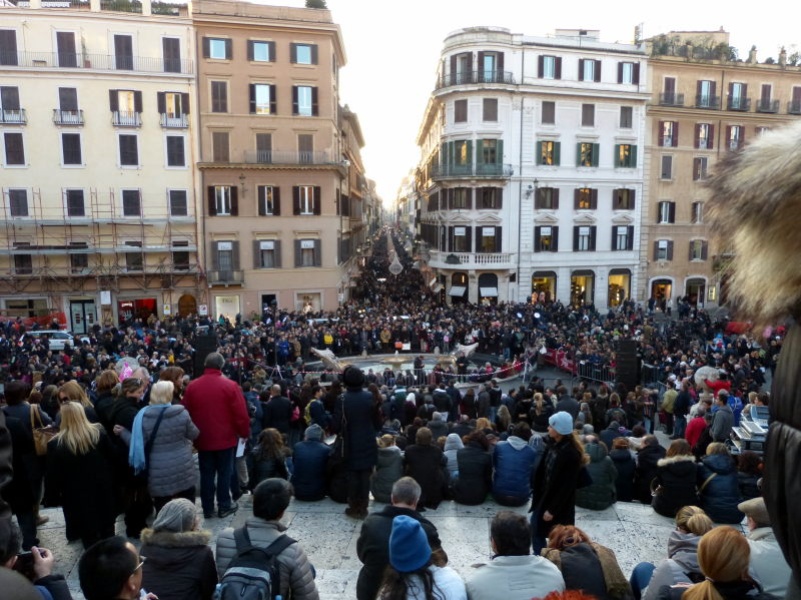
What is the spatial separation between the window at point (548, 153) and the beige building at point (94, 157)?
2111 cm

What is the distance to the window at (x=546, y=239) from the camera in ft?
130

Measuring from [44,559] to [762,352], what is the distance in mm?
23351

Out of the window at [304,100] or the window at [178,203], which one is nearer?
the window at [178,203]

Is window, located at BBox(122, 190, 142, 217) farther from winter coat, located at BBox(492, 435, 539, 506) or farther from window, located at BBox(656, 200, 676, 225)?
window, located at BBox(656, 200, 676, 225)

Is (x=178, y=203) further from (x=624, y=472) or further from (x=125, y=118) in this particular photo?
(x=624, y=472)

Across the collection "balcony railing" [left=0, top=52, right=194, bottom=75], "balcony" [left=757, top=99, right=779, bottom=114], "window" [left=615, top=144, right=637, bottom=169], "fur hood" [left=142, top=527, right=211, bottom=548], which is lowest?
"fur hood" [left=142, top=527, right=211, bottom=548]

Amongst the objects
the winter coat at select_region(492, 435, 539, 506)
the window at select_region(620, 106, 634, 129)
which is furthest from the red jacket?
the window at select_region(620, 106, 634, 129)

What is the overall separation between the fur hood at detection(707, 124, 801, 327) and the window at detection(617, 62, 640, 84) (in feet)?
137

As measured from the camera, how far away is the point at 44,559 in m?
3.25

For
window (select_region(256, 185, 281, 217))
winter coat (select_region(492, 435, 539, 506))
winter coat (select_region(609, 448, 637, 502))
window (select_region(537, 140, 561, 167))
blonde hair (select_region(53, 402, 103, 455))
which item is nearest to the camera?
blonde hair (select_region(53, 402, 103, 455))

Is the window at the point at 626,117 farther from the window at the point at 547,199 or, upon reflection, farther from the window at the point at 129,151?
the window at the point at 129,151

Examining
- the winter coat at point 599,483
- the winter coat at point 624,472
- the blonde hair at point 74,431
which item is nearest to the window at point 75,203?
the blonde hair at point 74,431

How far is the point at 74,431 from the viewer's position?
520 cm

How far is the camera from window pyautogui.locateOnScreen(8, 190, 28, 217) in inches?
1310
